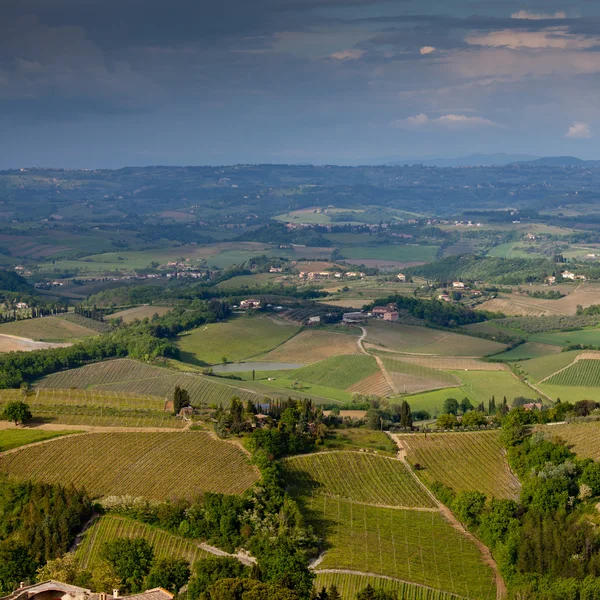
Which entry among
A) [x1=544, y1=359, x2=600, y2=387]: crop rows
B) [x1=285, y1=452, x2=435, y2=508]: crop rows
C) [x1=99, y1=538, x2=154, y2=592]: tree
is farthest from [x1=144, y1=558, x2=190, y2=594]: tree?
[x1=544, y1=359, x2=600, y2=387]: crop rows

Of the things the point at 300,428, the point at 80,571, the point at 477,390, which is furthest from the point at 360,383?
the point at 80,571

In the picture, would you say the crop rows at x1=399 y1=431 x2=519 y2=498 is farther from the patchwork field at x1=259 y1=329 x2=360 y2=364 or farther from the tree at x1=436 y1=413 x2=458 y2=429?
the patchwork field at x1=259 y1=329 x2=360 y2=364

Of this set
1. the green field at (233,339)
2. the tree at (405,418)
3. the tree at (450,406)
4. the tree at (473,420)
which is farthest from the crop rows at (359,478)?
the green field at (233,339)

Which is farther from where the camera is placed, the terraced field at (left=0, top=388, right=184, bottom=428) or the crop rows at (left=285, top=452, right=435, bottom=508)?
the terraced field at (left=0, top=388, right=184, bottom=428)

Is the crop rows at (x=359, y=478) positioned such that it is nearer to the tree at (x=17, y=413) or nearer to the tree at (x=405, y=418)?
the tree at (x=405, y=418)

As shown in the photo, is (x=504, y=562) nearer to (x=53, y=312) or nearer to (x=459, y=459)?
(x=459, y=459)
